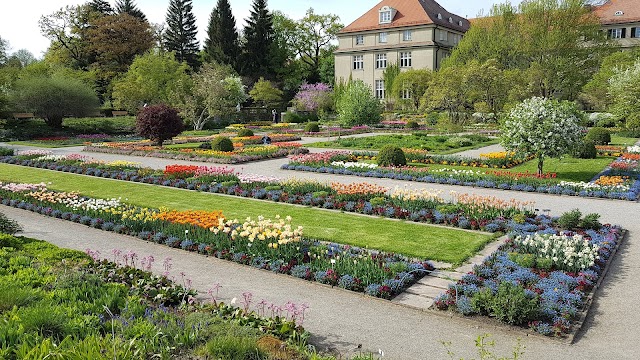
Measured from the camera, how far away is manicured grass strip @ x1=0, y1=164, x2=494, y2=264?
8961 millimetres

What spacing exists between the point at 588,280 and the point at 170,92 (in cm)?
3797

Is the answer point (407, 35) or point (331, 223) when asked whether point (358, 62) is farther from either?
point (331, 223)

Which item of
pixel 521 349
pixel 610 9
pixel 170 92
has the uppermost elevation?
pixel 610 9

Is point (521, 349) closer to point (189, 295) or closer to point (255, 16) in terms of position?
point (189, 295)

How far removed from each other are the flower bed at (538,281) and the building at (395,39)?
48.2 meters

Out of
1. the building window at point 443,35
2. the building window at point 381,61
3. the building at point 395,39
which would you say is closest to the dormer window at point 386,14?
the building at point 395,39

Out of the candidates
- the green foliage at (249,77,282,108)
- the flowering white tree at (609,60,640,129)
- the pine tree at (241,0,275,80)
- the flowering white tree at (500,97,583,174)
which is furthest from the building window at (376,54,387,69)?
the flowering white tree at (500,97,583,174)

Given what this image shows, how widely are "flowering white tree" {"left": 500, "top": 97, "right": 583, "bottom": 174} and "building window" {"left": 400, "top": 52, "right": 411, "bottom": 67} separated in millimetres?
42308

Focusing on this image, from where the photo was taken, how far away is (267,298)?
684 cm

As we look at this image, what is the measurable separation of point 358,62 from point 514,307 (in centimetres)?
5659

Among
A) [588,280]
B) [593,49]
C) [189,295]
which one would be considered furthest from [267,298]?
[593,49]

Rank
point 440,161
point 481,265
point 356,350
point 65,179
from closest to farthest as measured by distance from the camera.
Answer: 1. point 356,350
2. point 481,265
3. point 65,179
4. point 440,161

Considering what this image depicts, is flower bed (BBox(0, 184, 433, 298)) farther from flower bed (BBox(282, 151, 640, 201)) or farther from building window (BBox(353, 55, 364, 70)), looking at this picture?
building window (BBox(353, 55, 364, 70))

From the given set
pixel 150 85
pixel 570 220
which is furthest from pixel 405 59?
pixel 570 220
